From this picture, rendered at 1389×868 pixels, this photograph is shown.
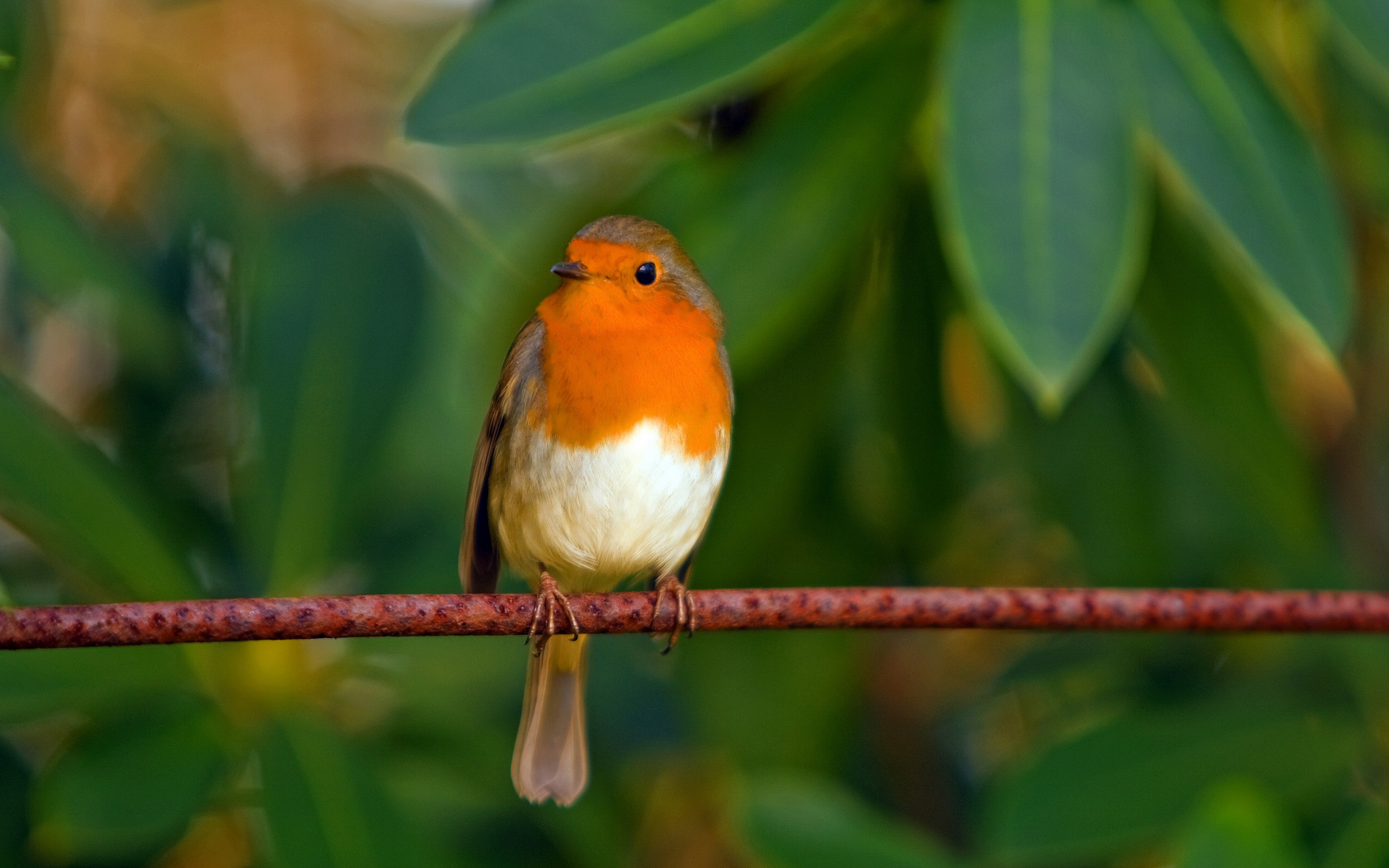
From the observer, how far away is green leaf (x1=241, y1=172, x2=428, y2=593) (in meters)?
2.44

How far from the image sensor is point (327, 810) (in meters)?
2.15

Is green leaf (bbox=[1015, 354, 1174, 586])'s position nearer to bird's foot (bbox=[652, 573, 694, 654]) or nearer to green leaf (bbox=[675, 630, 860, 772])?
green leaf (bbox=[675, 630, 860, 772])

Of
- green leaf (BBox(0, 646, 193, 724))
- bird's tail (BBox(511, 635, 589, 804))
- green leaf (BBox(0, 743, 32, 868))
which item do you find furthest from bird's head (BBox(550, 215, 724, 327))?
green leaf (BBox(0, 743, 32, 868))

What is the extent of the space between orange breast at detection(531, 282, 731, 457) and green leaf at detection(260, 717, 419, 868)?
66 cm

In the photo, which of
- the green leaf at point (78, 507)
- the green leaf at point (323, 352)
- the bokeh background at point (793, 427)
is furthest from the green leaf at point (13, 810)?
the green leaf at point (323, 352)

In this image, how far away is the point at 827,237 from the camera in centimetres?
222

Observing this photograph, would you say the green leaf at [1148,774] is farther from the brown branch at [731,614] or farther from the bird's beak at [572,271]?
the bird's beak at [572,271]

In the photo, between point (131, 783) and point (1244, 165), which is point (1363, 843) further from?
point (131, 783)

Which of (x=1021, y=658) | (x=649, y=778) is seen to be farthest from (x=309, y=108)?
(x=1021, y=658)

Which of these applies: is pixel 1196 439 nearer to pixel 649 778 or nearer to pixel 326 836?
pixel 649 778

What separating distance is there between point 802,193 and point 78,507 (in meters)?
1.27

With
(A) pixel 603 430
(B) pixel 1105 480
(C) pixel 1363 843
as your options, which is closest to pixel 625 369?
(A) pixel 603 430

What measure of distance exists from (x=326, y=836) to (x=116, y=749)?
1.27 feet

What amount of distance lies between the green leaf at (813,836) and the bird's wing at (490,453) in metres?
0.60
